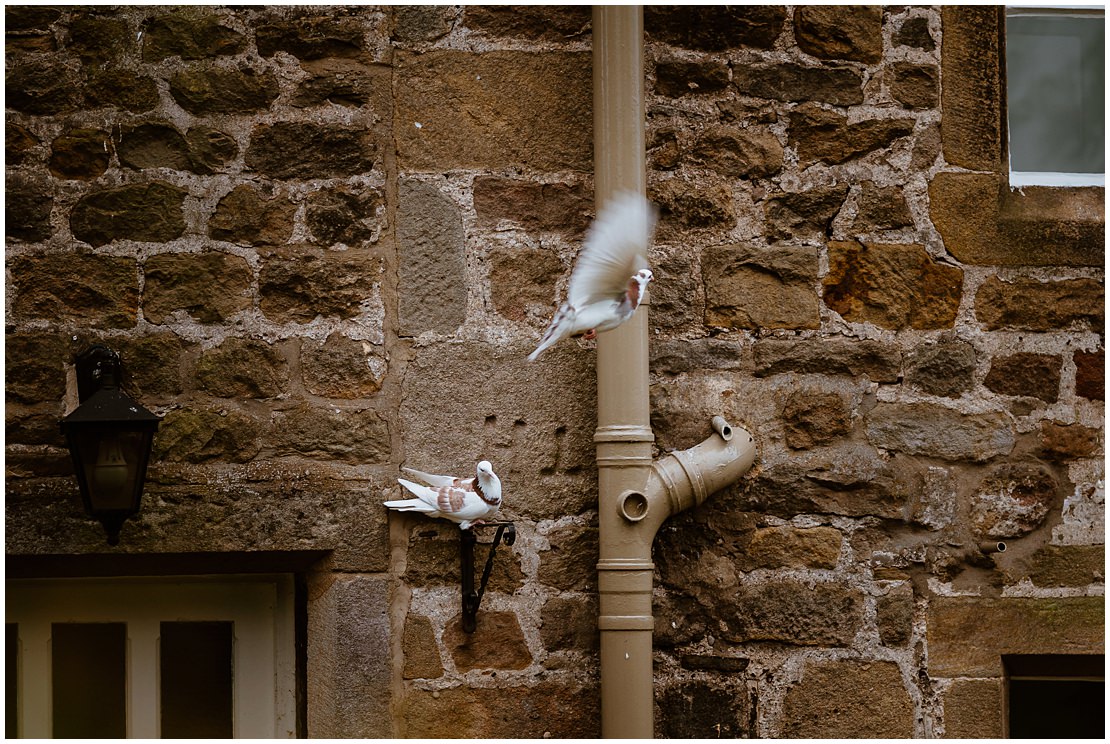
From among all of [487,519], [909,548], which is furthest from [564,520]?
[909,548]

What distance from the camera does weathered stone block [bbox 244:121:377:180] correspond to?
9.47ft

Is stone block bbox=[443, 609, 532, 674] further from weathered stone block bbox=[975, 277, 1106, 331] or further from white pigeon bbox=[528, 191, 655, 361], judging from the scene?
weathered stone block bbox=[975, 277, 1106, 331]

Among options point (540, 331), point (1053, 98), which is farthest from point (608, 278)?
point (1053, 98)

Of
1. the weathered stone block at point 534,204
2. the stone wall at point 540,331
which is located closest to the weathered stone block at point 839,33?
the stone wall at point 540,331

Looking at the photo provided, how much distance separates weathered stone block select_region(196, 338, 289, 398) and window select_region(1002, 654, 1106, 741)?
72.6 inches

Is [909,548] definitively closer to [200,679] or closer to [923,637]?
[923,637]

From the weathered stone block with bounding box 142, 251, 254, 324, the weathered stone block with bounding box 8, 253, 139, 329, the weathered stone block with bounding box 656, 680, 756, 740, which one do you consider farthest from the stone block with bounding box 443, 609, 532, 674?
the weathered stone block with bounding box 8, 253, 139, 329

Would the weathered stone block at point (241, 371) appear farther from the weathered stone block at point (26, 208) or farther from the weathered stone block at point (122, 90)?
the weathered stone block at point (122, 90)

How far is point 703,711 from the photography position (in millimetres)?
2812

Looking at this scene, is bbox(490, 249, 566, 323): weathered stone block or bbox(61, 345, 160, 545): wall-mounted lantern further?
bbox(490, 249, 566, 323): weathered stone block

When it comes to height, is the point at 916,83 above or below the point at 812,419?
above

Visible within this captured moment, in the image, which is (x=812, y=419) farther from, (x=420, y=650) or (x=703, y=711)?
(x=420, y=650)

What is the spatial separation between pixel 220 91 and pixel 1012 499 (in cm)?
208

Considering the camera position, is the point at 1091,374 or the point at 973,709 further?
the point at 1091,374
